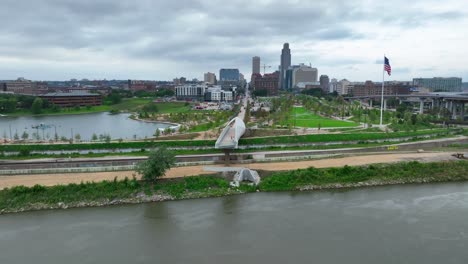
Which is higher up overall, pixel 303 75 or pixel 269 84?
pixel 303 75

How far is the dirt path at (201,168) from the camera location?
2056 centimetres

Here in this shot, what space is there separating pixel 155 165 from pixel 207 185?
3100 mm

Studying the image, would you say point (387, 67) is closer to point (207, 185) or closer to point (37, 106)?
point (207, 185)

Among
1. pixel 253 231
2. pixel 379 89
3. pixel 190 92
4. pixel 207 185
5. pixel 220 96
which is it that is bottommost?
pixel 253 231

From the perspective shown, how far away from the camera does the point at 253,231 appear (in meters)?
14.7

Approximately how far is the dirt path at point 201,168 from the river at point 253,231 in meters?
3.95

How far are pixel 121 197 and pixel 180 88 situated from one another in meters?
90.7

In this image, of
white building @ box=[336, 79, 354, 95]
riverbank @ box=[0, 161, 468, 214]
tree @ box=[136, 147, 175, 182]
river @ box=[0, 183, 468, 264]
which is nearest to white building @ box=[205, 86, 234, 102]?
white building @ box=[336, 79, 354, 95]

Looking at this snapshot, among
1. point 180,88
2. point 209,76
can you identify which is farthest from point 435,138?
point 209,76

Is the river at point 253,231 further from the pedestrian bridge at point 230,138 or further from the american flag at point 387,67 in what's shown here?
the american flag at point 387,67

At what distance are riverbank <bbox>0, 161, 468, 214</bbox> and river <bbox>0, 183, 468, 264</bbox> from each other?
70 centimetres

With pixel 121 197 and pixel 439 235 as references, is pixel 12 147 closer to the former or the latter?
pixel 121 197

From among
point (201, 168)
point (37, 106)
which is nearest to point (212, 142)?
point (201, 168)

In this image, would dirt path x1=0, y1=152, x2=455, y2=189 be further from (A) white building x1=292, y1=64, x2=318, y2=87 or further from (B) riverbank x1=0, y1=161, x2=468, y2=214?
(A) white building x1=292, y1=64, x2=318, y2=87
